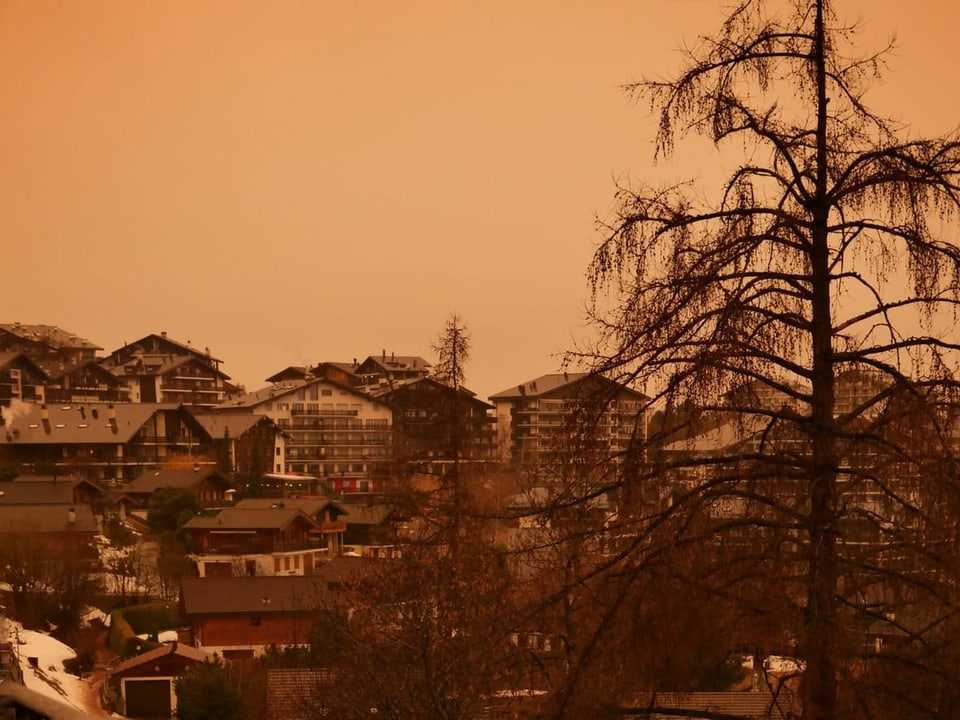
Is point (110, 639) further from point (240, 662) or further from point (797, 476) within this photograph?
point (797, 476)

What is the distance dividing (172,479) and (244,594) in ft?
40.2

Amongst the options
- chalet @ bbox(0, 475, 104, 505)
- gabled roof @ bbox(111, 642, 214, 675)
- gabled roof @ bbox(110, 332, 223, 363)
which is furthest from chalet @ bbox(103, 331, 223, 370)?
gabled roof @ bbox(111, 642, 214, 675)

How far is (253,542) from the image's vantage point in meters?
22.5

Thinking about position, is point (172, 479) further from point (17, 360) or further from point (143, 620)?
point (17, 360)

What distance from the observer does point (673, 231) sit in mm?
3406

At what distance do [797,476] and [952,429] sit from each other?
0.45 metres

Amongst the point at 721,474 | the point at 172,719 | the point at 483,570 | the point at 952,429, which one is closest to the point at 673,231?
the point at 721,474

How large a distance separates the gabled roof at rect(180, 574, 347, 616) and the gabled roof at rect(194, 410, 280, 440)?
54.2ft

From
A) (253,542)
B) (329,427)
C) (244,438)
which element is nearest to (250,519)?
(253,542)

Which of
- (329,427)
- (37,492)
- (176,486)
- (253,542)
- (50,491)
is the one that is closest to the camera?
(253,542)

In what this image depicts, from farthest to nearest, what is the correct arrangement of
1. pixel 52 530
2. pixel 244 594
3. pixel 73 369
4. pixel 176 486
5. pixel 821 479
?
pixel 73 369 < pixel 176 486 < pixel 52 530 < pixel 244 594 < pixel 821 479

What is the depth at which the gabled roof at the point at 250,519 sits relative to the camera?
22562 mm

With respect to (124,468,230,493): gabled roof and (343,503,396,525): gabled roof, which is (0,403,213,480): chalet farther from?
(343,503,396,525): gabled roof

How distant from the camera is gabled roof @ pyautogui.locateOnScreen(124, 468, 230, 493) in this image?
1138 inches
